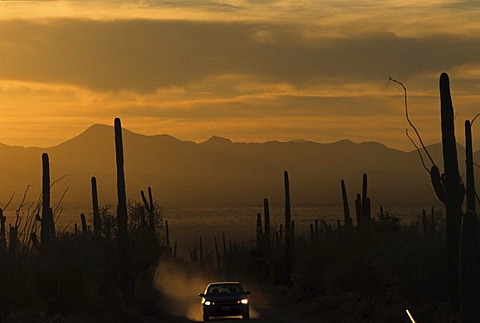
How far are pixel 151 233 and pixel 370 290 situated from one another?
1464 centimetres

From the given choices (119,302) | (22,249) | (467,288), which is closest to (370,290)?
(119,302)

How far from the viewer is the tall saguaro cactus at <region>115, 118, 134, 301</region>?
4391cm

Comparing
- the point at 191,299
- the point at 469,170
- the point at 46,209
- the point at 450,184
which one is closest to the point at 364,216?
the point at 191,299

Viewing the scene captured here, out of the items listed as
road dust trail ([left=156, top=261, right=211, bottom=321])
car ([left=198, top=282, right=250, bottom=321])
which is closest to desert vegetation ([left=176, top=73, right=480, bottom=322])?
car ([left=198, top=282, right=250, bottom=321])

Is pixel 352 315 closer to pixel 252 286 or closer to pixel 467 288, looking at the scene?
pixel 467 288

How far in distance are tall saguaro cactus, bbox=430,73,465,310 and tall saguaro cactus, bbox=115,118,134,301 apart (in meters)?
17.1

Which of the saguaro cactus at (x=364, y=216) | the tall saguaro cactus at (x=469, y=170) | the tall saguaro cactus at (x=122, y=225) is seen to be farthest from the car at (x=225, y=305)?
the saguaro cactus at (x=364, y=216)

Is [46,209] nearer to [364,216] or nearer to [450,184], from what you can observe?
[450,184]

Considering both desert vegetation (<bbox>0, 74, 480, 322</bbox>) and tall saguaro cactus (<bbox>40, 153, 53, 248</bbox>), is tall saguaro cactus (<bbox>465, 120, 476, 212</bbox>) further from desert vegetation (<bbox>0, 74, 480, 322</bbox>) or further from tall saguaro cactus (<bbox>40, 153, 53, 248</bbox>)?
tall saguaro cactus (<bbox>40, 153, 53, 248</bbox>)

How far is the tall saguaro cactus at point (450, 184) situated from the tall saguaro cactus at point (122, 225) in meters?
17.1

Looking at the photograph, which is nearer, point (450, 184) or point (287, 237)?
point (450, 184)

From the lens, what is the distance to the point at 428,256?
123ft

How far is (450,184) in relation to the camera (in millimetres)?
27781

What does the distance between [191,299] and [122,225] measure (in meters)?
15.4
